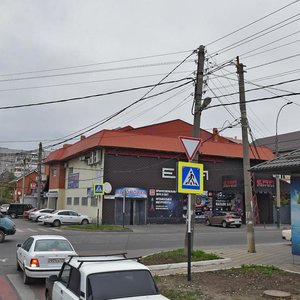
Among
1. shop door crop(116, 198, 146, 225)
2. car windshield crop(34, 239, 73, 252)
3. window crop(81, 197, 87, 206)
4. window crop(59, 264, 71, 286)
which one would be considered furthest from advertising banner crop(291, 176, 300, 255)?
window crop(81, 197, 87, 206)

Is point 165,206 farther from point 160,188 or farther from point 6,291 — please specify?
point 6,291

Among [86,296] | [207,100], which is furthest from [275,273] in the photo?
[86,296]

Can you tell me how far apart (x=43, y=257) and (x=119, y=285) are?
5758mm

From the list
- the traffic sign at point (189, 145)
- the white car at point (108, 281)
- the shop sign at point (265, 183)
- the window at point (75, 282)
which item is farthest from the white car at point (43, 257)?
the shop sign at point (265, 183)

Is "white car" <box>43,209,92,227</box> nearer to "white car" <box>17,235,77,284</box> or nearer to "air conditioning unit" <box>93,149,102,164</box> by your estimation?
"air conditioning unit" <box>93,149,102,164</box>

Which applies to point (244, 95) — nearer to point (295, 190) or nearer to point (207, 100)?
point (207, 100)

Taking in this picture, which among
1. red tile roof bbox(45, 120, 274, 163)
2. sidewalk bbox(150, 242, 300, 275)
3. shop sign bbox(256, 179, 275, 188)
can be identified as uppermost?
red tile roof bbox(45, 120, 274, 163)

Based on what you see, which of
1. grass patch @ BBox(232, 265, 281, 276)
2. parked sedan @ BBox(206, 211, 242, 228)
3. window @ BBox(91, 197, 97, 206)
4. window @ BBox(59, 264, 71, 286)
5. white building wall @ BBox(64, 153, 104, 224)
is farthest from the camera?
window @ BBox(91, 197, 97, 206)

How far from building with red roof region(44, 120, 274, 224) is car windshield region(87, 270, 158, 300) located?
29100 millimetres

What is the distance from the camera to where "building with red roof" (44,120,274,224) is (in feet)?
130

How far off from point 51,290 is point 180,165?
453 centimetres

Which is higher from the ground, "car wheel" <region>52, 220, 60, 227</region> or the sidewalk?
"car wheel" <region>52, 220, 60, 227</region>

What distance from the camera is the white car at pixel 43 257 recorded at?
1074cm

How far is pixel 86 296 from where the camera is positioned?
554cm
